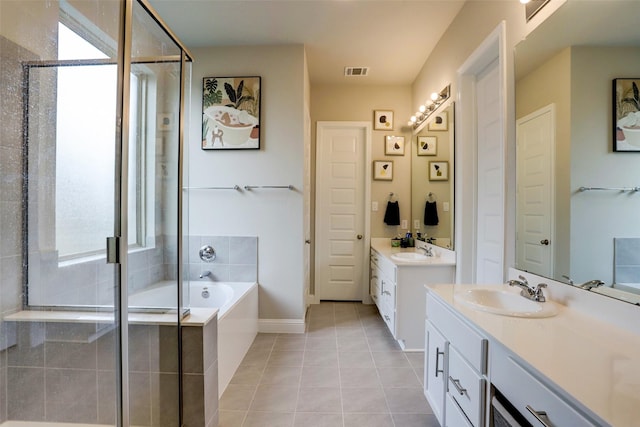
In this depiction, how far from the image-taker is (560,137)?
1278mm

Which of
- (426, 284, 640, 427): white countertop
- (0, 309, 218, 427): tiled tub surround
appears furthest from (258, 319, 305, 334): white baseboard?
(426, 284, 640, 427): white countertop

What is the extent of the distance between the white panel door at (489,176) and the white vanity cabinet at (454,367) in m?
0.70

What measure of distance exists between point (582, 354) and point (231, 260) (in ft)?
8.43

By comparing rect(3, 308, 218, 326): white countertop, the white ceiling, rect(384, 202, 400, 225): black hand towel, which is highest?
the white ceiling

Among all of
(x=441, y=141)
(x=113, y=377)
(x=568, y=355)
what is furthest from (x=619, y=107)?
(x=113, y=377)

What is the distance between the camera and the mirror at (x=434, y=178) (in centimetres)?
259

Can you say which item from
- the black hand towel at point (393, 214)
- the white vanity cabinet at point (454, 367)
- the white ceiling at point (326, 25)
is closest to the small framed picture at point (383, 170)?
the black hand towel at point (393, 214)

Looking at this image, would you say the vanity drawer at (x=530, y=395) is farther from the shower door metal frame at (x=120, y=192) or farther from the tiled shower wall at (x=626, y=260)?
the shower door metal frame at (x=120, y=192)

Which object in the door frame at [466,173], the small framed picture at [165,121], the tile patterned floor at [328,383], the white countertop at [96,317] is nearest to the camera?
the white countertop at [96,317]

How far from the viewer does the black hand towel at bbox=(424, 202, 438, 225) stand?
2.91m

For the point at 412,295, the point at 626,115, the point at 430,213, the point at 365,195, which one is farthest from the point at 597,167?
the point at 365,195

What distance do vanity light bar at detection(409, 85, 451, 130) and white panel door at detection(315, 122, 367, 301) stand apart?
0.65 metres

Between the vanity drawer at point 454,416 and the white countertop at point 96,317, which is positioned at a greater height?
the white countertop at point 96,317

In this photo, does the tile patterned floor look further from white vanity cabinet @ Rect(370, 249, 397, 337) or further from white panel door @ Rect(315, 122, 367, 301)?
white panel door @ Rect(315, 122, 367, 301)
